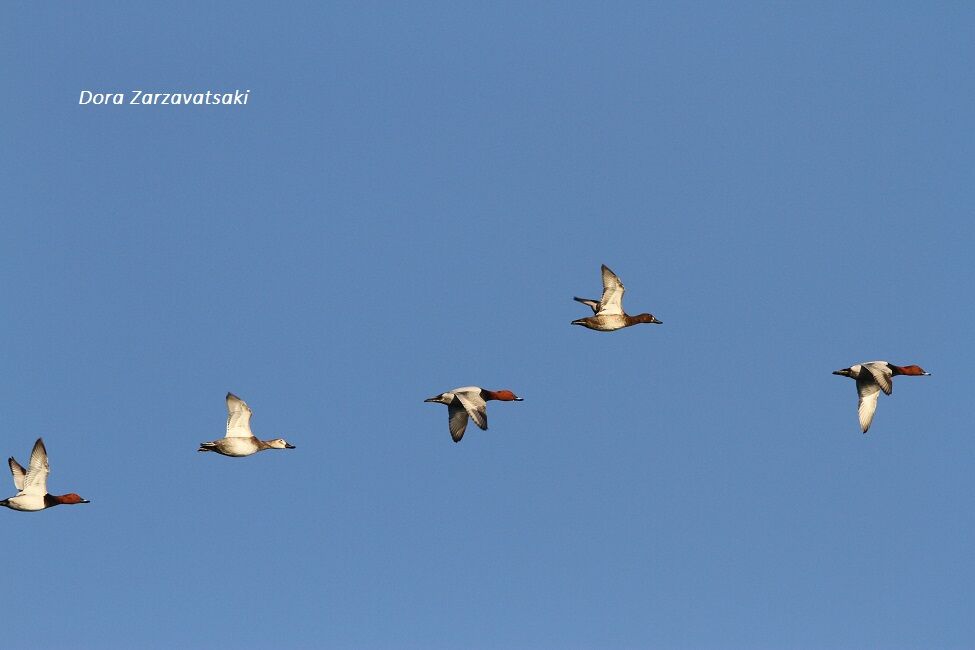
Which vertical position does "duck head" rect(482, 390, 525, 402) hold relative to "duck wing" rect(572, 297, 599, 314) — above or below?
below

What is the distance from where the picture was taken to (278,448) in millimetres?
38438

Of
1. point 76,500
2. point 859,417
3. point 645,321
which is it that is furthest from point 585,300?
point 76,500

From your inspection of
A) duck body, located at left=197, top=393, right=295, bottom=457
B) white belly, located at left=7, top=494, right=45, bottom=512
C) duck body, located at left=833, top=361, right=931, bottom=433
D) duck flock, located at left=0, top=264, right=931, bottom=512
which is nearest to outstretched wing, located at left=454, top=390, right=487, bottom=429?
duck flock, located at left=0, top=264, right=931, bottom=512

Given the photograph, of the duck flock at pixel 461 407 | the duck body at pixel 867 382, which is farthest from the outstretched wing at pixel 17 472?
the duck body at pixel 867 382

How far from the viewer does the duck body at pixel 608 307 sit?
3812cm

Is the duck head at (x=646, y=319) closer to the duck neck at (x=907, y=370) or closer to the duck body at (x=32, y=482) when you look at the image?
the duck neck at (x=907, y=370)

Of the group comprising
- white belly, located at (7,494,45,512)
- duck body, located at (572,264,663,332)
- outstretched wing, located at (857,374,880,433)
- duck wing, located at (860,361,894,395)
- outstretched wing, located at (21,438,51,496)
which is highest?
duck body, located at (572,264,663,332)

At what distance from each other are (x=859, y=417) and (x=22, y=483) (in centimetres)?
1975

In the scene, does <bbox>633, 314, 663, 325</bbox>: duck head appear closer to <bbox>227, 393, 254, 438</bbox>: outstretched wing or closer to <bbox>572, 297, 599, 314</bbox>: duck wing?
<bbox>572, 297, 599, 314</bbox>: duck wing

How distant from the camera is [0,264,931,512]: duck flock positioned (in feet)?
121

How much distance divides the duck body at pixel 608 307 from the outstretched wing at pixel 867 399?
592cm

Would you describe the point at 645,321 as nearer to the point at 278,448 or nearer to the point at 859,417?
the point at 859,417

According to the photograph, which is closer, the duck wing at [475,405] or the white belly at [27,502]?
the duck wing at [475,405]

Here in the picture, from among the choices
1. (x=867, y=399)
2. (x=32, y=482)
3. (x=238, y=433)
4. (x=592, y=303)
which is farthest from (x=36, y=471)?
(x=867, y=399)
